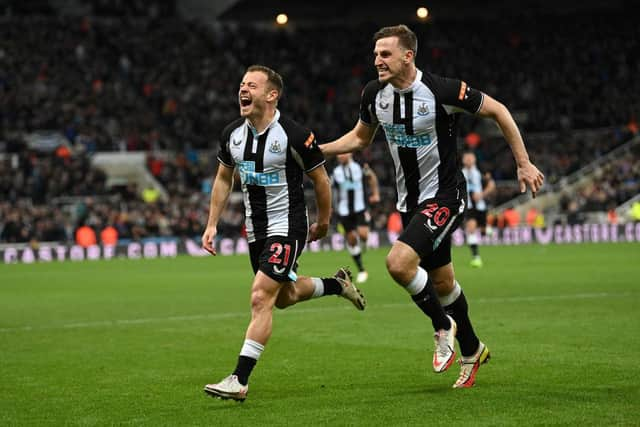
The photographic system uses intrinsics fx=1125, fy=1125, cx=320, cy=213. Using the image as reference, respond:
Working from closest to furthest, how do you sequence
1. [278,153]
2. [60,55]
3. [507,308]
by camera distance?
[278,153] → [507,308] → [60,55]

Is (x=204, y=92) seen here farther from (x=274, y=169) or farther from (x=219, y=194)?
(x=274, y=169)

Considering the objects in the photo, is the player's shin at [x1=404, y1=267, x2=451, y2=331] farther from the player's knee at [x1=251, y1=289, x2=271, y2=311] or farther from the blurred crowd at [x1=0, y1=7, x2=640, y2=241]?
the blurred crowd at [x1=0, y1=7, x2=640, y2=241]

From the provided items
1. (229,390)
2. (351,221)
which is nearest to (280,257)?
(229,390)

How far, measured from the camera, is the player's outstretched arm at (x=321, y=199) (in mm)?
8141

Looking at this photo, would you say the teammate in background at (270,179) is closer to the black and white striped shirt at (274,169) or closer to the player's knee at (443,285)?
the black and white striped shirt at (274,169)

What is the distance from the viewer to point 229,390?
740 cm

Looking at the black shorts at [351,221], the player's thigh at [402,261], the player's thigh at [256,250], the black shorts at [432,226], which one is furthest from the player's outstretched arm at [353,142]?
the black shorts at [351,221]

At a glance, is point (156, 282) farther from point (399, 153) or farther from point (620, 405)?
point (620, 405)

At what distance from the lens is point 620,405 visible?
23.2ft

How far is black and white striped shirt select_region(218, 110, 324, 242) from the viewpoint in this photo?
8.05 metres

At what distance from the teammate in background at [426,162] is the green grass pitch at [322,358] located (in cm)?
61

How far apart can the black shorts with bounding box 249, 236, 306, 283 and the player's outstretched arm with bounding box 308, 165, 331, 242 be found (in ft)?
1.04

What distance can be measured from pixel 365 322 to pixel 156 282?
345 inches

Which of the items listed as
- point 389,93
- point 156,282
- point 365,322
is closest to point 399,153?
point 389,93
